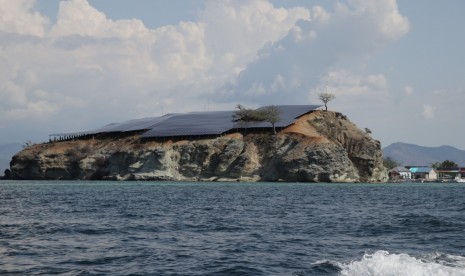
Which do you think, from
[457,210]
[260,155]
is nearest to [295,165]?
[260,155]

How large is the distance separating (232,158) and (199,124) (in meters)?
20.7

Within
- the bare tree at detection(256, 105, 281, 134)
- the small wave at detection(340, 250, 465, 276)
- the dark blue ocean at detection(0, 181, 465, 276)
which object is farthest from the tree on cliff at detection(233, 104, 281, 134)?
the small wave at detection(340, 250, 465, 276)

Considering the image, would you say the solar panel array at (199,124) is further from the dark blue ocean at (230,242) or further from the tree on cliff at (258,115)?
the dark blue ocean at (230,242)

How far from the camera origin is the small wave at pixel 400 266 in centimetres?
1898

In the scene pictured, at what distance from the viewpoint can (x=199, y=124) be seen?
14075 cm

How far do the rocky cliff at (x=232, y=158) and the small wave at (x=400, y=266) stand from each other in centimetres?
9477

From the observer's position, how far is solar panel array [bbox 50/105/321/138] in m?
134

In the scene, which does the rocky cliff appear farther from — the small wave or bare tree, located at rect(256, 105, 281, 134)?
the small wave

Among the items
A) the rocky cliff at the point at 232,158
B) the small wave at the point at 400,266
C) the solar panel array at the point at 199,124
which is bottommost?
the small wave at the point at 400,266

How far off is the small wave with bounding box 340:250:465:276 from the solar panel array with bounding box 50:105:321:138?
361 feet

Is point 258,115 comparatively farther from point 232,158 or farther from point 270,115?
point 232,158

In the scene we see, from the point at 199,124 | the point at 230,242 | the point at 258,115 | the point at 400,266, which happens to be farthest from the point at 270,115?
the point at 400,266

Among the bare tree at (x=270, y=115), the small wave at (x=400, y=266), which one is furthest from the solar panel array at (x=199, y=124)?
the small wave at (x=400, y=266)

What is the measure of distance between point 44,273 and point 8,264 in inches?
91.4
